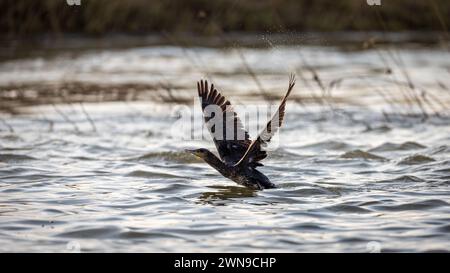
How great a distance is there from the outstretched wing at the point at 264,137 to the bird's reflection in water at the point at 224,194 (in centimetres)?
32

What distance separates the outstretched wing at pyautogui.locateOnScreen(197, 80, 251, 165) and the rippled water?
0.39 meters

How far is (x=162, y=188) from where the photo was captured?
305 inches

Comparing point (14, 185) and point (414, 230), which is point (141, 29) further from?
point (414, 230)

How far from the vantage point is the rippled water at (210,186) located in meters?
5.91

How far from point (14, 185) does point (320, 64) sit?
1056 cm

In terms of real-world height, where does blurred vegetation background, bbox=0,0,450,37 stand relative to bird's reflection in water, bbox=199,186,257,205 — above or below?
above

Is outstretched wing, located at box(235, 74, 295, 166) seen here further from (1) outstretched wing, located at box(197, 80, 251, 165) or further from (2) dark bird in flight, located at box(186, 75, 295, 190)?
(1) outstretched wing, located at box(197, 80, 251, 165)

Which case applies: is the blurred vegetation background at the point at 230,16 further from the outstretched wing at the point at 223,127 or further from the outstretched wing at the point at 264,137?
the outstretched wing at the point at 264,137

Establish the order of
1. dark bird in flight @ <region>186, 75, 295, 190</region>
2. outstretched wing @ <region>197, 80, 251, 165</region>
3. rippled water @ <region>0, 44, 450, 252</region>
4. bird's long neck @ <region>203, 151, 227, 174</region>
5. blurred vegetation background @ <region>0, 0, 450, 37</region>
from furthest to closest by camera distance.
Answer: blurred vegetation background @ <region>0, 0, 450, 37</region> < outstretched wing @ <region>197, 80, 251, 165</region> < bird's long neck @ <region>203, 151, 227, 174</region> < dark bird in flight @ <region>186, 75, 295, 190</region> < rippled water @ <region>0, 44, 450, 252</region>

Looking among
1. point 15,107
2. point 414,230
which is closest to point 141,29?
point 15,107

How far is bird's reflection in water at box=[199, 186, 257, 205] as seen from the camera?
7273 mm

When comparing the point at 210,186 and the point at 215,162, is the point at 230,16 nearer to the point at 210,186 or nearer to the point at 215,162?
the point at 210,186

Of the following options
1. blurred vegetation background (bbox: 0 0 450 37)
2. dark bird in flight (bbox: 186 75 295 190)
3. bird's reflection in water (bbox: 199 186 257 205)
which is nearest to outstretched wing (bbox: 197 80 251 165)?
dark bird in flight (bbox: 186 75 295 190)

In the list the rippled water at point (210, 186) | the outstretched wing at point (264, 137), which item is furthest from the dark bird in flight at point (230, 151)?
the rippled water at point (210, 186)
